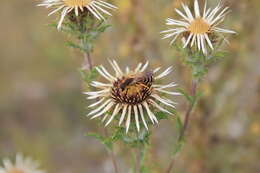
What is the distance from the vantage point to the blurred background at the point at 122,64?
161 inches

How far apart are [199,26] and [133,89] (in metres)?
0.52

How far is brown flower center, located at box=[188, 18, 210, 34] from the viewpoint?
90.2 inches

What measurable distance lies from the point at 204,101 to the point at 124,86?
2.26 meters

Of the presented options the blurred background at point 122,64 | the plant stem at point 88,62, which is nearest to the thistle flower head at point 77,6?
the blurred background at point 122,64

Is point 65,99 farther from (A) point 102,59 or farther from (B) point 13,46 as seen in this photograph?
(A) point 102,59

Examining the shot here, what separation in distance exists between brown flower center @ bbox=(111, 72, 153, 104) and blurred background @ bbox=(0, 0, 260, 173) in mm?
583

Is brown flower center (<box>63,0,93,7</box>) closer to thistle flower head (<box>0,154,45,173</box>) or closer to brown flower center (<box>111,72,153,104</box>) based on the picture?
brown flower center (<box>111,72,153,104</box>)

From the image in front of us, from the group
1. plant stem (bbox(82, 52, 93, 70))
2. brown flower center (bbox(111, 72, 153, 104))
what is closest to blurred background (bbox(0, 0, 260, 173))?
plant stem (bbox(82, 52, 93, 70))

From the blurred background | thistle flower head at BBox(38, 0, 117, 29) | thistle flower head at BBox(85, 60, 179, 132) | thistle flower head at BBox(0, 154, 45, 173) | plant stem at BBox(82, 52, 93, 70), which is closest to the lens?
thistle flower head at BBox(85, 60, 179, 132)

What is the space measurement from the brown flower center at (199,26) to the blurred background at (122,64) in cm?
37

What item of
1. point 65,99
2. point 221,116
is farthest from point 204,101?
point 65,99

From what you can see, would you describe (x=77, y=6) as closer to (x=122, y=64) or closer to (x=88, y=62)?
(x=88, y=62)

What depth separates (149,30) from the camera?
4.28 meters

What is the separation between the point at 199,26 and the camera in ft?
7.57
